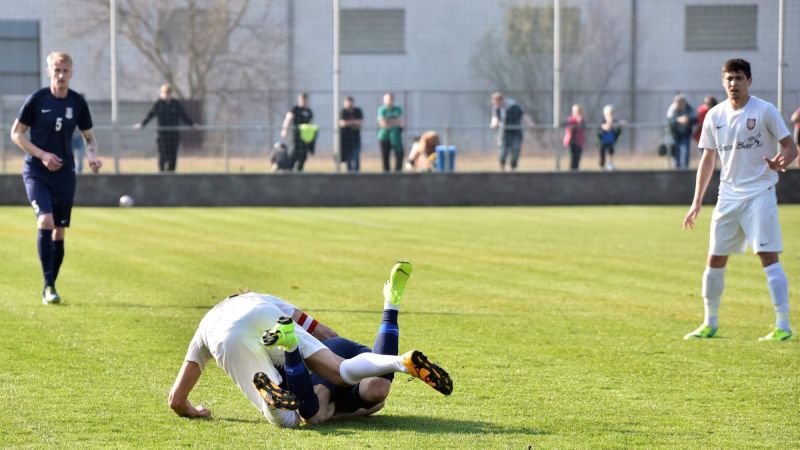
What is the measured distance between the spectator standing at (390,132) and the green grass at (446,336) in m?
8.12

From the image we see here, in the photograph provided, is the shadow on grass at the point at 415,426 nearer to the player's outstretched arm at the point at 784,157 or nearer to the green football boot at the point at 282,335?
the green football boot at the point at 282,335

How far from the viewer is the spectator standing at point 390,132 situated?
94.1 feet

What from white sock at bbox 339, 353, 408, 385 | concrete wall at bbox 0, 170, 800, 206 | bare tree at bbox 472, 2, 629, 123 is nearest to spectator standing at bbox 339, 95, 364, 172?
concrete wall at bbox 0, 170, 800, 206

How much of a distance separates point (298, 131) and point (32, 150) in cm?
1689

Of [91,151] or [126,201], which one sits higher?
[91,151]

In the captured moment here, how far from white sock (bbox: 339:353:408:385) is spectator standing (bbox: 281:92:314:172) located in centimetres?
2167

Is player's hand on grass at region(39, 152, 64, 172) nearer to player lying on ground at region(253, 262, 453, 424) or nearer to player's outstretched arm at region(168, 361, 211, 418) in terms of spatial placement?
player's outstretched arm at region(168, 361, 211, 418)

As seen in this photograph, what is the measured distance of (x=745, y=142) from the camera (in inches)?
394

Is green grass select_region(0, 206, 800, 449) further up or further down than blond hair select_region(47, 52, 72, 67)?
further down

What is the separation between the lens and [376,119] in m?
30.3

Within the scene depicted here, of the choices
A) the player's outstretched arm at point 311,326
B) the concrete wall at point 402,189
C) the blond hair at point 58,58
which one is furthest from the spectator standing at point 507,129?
the player's outstretched arm at point 311,326

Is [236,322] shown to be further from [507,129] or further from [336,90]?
[336,90]

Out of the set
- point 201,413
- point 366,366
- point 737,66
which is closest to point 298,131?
point 737,66

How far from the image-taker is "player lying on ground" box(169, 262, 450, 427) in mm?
6855
